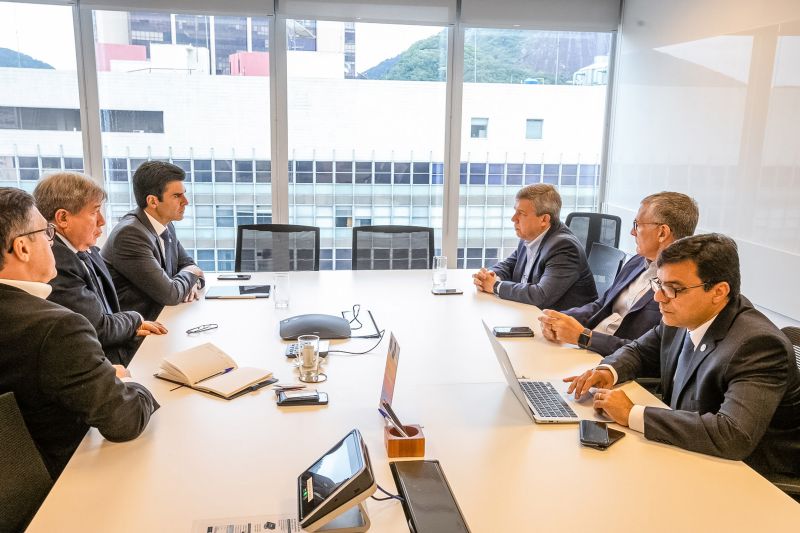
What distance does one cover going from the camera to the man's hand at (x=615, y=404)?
184 centimetres

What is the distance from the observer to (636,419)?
181cm

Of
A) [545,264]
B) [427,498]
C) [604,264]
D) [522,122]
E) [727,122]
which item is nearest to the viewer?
[427,498]

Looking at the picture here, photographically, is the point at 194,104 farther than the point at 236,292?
Yes

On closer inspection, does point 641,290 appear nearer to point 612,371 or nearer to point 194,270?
point 612,371

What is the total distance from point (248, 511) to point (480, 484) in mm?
542

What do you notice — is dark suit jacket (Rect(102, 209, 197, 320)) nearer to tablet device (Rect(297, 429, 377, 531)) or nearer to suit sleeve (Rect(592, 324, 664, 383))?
tablet device (Rect(297, 429, 377, 531))

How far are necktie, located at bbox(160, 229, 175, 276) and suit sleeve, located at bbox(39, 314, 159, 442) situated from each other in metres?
1.87

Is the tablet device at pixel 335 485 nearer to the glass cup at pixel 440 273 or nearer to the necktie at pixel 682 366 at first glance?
the necktie at pixel 682 366

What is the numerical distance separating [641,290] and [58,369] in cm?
232

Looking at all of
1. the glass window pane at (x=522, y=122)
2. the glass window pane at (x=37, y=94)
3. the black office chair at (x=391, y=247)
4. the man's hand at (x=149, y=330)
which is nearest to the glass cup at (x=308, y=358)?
the man's hand at (x=149, y=330)

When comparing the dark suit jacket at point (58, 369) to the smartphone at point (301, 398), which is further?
the smartphone at point (301, 398)

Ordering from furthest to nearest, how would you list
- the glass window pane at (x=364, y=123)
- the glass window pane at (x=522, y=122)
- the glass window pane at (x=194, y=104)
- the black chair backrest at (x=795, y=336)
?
the glass window pane at (x=522, y=122), the glass window pane at (x=364, y=123), the glass window pane at (x=194, y=104), the black chair backrest at (x=795, y=336)

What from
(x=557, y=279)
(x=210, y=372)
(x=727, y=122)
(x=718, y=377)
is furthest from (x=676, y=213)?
(x=210, y=372)

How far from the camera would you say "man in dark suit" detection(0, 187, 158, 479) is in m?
1.60
